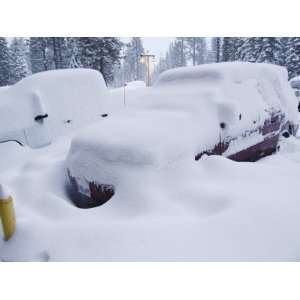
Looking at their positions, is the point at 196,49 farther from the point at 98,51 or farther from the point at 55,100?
the point at 55,100

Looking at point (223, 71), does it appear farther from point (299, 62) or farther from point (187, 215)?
point (299, 62)

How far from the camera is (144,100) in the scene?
4.31 metres

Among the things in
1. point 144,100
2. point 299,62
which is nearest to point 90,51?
point 299,62

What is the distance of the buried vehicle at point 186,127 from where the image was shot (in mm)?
2826

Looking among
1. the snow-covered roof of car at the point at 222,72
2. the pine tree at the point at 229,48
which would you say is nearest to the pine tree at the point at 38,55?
the pine tree at the point at 229,48

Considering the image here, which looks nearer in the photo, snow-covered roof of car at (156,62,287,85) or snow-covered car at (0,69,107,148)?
snow-covered roof of car at (156,62,287,85)

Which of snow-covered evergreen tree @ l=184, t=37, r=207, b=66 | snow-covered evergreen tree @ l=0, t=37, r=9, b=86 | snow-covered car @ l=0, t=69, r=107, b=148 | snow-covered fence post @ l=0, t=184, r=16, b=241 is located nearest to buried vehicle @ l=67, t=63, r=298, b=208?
snow-covered fence post @ l=0, t=184, r=16, b=241

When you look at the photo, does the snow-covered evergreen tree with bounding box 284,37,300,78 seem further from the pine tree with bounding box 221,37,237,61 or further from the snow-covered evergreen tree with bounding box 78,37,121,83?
the snow-covered evergreen tree with bounding box 78,37,121,83

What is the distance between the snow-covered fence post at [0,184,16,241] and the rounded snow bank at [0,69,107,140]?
309cm

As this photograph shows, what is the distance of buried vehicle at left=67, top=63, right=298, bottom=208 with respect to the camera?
9.27 feet

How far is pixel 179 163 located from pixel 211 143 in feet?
2.18

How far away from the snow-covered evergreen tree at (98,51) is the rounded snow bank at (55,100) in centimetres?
1751

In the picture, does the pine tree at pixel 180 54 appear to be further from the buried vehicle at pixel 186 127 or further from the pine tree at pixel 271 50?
the buried vehicle at pixel 186 127

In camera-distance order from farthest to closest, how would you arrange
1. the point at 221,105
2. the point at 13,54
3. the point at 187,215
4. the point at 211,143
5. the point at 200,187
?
the point at 13,54 → the point at 221,105 → the point at 211,143 → the point at 200,187 → the point at 187,215
